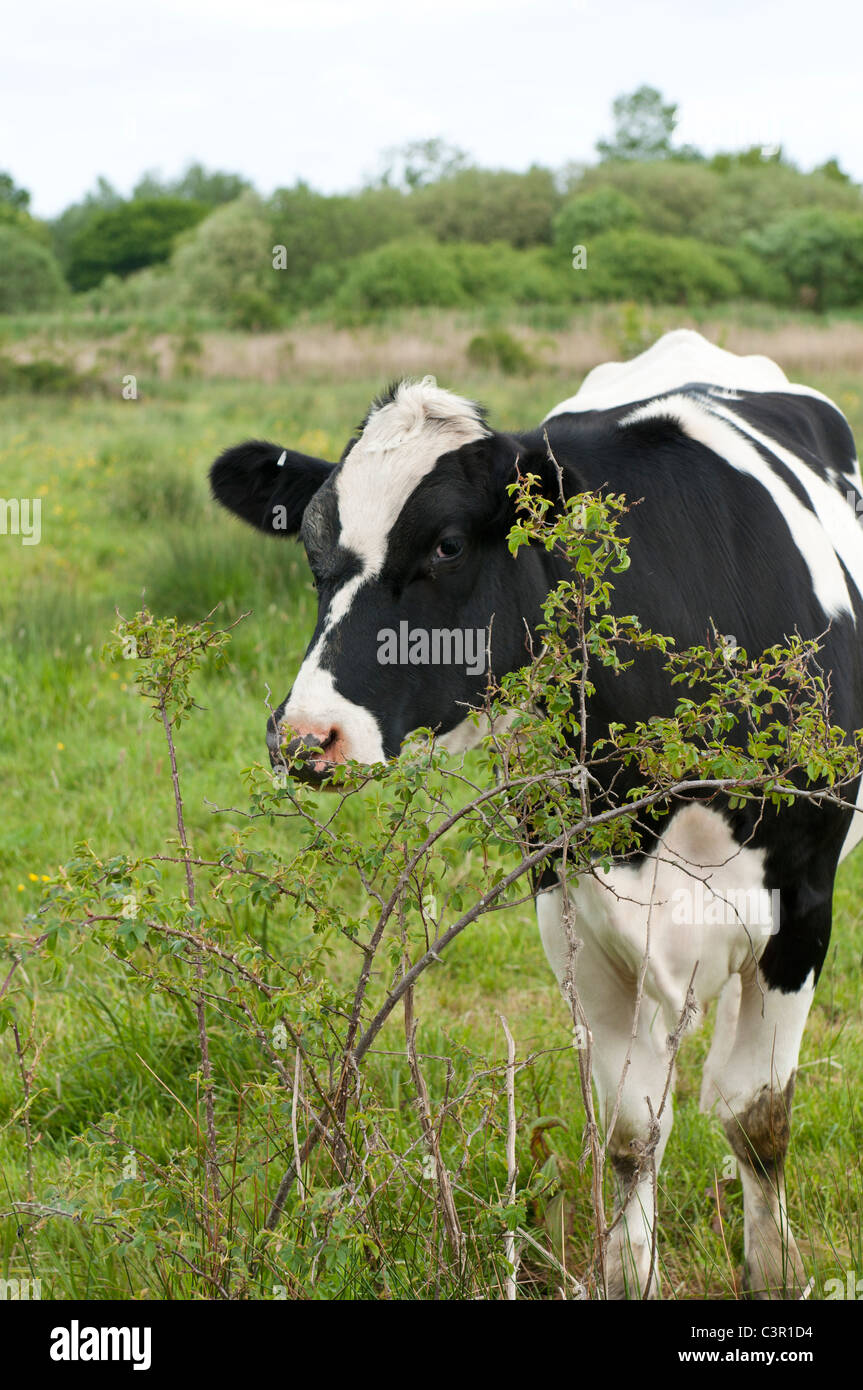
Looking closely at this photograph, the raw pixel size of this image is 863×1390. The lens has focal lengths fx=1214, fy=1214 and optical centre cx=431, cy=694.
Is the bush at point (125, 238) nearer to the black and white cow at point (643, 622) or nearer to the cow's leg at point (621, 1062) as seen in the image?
the black and white cow at point (643, 622)

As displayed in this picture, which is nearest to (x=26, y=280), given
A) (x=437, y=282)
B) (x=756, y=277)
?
(x=437, y=282)

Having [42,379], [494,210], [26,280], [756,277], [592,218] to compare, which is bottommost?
[42,379]

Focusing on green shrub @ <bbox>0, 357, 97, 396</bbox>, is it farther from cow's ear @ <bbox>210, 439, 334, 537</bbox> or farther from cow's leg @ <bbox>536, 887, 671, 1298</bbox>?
cow's leg @ <bbox>536, 887, 671, 1298</bbox>

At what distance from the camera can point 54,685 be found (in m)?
5.87

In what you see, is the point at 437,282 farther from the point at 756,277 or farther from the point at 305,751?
the point at 305,751

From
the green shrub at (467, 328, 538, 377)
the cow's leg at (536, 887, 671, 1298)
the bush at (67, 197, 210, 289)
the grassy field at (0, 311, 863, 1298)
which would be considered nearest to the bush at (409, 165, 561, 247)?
the bush at (67, 197, 210, 289)

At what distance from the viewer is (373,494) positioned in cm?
231

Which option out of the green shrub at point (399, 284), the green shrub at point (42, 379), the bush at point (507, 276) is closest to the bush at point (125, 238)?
the bush at point (507, 276)

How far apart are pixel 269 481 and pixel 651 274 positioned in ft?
81.1

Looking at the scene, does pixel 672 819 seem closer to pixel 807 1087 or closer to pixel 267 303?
pixel 807 1087

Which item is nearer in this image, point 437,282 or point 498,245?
point 437,282

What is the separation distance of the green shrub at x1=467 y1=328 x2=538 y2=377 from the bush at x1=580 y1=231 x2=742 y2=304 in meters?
8.49

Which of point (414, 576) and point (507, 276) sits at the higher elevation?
point (507, 276)
